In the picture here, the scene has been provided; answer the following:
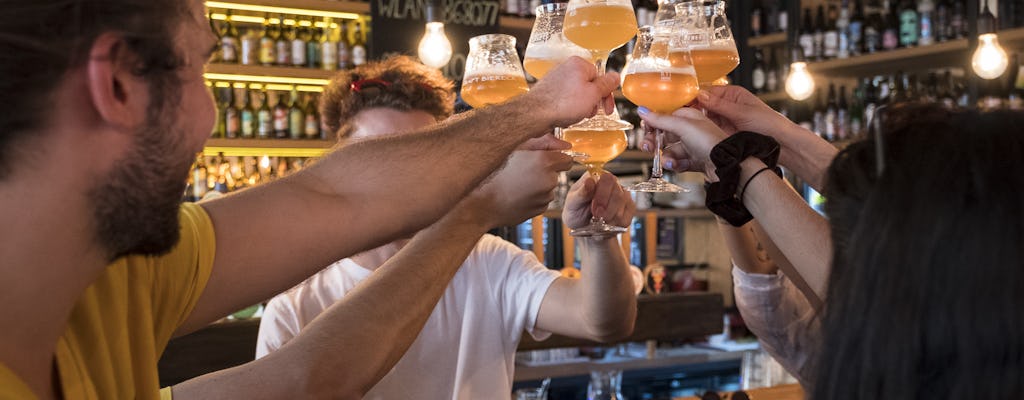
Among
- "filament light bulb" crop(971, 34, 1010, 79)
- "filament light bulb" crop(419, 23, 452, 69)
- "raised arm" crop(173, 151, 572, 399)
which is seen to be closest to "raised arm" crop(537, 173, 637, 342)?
"raised arm" crop(173, 151, 572, 399)

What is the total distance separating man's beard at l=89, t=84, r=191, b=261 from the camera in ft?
3.23

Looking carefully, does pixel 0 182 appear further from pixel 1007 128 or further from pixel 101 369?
pixel 1007 128

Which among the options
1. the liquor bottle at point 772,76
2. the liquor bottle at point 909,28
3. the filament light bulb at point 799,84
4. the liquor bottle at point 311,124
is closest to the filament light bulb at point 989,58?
the filament light bulb at point 799,84

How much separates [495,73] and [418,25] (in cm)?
284

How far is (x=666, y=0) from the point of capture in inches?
64.2

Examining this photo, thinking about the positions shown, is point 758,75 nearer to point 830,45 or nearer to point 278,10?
point 830,45

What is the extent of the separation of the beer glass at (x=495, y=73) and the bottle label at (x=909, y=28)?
3.88 m

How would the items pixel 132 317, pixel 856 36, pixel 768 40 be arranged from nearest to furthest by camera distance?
1. pixel 132 317
2. pixel 856 36
3. pixel 768 40

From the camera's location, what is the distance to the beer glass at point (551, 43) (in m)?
1.68

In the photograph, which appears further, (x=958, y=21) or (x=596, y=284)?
(x=958, y=21)

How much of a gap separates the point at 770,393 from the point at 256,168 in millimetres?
3243

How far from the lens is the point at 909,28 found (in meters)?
4.93

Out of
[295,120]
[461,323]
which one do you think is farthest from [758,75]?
[461,323]

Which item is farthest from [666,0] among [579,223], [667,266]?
[667,266]
